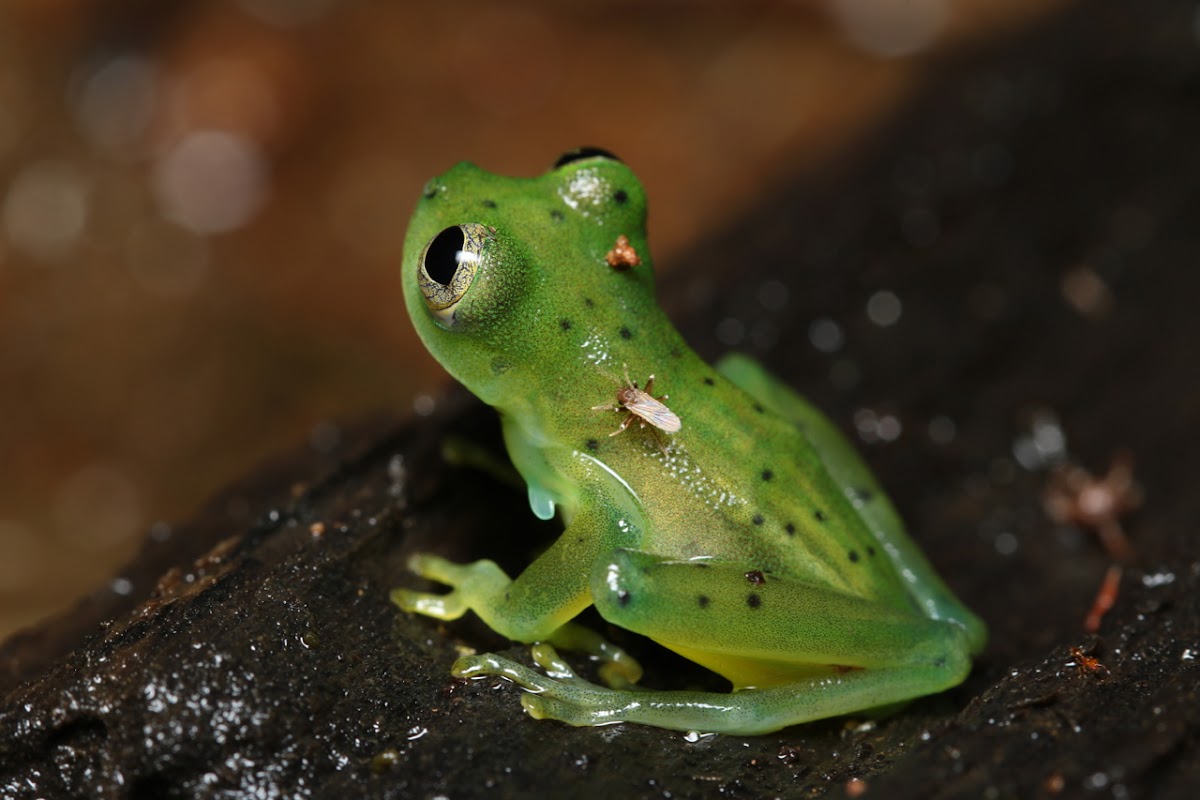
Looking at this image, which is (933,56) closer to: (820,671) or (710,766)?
(820,671)

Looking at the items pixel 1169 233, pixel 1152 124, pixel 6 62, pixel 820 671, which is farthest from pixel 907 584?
pixel 6 62

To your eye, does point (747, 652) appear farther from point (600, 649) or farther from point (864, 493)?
point (864, 493)

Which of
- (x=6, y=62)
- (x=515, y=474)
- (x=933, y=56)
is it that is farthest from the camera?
(x=6, y=62)

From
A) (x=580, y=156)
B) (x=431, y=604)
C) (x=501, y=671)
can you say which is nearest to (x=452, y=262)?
(x=580, y=156)

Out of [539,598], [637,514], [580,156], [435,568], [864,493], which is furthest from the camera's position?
[864,493]

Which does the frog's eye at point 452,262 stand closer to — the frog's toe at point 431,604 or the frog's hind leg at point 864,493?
the frog's toe at point 431,604

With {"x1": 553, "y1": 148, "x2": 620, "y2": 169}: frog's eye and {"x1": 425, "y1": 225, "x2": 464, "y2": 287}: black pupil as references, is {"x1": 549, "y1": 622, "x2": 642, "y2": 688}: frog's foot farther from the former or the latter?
{"x1": 553, "y1": 148, "x2": 620, "y2": 169}: frog's eye

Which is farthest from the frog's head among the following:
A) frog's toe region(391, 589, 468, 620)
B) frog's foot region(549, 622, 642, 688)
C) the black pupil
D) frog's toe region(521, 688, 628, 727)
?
frog's toe region(521, 688, 628, 727)
